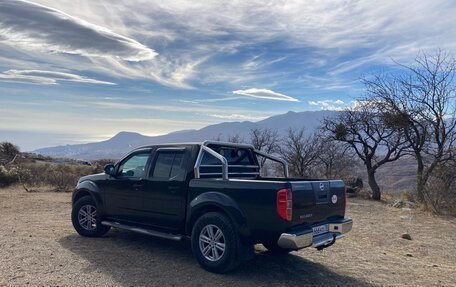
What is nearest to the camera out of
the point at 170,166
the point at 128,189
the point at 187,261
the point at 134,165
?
the point at 187,261

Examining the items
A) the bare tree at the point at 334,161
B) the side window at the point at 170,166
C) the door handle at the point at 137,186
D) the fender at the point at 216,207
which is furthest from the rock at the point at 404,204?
the door handle at the point at 137,186

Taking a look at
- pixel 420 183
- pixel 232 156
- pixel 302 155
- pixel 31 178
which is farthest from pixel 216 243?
pixel 31 178

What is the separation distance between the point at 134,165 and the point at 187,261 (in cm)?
213

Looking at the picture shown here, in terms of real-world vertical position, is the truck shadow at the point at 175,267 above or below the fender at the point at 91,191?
below

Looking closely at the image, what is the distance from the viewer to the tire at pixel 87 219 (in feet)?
26.9

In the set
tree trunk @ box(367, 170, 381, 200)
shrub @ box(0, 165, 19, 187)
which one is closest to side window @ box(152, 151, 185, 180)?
tree trunk @ box(367, 170, 381, 200)

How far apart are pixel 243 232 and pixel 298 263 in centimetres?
157

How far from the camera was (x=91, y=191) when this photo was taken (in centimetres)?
829

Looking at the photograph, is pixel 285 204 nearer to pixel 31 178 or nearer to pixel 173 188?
pixel 173 188

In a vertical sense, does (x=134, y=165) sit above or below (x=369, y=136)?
below

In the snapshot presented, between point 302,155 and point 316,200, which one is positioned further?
point 302,155

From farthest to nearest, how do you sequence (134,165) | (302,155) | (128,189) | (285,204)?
(302,155), (134,165), (128,189), (285,204)

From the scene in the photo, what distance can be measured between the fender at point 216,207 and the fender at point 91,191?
233 cm

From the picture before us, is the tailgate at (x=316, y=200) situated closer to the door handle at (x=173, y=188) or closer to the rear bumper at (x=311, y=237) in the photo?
the rear bumper at (x=311, y=237)
